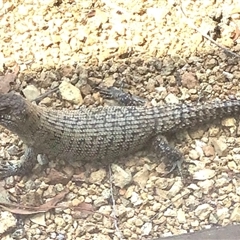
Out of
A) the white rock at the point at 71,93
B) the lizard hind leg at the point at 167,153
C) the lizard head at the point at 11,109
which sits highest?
the lizard head at the point at 11,109

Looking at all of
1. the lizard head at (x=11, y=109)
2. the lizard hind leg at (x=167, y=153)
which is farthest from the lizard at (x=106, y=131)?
the lizard head at (x=11, y=109)

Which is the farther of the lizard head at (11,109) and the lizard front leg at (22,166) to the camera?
the lizard front leg at (22,166)

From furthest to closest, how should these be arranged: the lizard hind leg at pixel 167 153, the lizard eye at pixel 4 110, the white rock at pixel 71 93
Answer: the white rock at pixel 71 93 < the lizard hind leg at pixel 167 153 < the lizard eye at pixel 4 110

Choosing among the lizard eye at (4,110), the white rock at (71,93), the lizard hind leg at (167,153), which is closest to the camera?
the lizard eye at (4,110)

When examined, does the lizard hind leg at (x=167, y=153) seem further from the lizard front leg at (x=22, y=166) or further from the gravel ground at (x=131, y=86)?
the lizard front leg at (x=22, y=166)

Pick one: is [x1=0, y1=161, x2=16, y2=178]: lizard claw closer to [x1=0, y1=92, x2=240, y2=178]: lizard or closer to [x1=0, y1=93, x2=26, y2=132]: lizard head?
[x1=0, y1=92, x2=240, y2=178]: lizard

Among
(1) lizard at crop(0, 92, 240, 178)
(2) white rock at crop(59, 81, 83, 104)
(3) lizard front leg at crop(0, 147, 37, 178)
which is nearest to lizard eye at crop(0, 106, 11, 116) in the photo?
(1) lizard at crop(0, 92, 240, 178)

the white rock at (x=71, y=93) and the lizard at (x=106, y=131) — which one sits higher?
the white rock at (x=71, y=93)

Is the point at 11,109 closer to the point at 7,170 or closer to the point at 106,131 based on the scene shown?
the point at 7,170

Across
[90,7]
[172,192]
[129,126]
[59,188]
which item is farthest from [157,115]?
[90,7]
